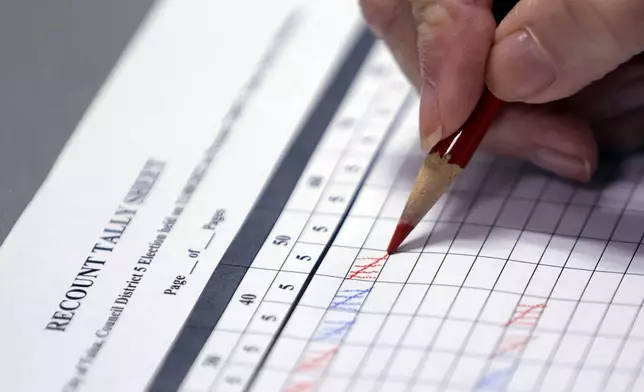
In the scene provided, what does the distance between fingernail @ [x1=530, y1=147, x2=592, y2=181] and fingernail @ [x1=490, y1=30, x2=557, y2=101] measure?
0.22 feet

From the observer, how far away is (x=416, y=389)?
0.47 metres

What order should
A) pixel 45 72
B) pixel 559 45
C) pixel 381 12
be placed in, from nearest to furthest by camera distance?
pixel 559 45 < pixel 381 12 < pixel 45 72

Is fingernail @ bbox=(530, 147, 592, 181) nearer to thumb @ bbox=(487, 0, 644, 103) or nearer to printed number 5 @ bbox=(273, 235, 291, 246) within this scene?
thumb @ bbox=(487, 0, 644, 103)

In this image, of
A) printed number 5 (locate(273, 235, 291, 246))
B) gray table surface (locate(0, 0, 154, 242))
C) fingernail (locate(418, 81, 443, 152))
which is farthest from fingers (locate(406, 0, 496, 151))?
gray table surface (locate(0, 0, 154, 242))

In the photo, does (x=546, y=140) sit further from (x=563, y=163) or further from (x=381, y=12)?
(x=381, y=12)

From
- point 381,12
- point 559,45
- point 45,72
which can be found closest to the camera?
point 559,45

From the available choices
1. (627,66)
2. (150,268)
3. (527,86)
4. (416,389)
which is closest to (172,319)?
(150,268)

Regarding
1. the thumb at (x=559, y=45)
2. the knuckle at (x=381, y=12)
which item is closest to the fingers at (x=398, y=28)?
the knuckle at (x=381, y=12)

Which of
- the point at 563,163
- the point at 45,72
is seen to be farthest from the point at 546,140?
the point at 45,72

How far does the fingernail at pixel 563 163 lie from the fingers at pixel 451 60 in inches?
2.9

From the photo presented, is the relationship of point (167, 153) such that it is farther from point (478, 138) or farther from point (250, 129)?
point (478, 138)

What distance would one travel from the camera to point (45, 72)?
77cm

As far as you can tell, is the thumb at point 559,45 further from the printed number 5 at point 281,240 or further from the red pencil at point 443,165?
the printed number 5 at point 281,240

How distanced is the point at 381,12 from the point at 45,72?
31 cm
